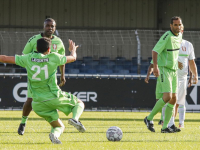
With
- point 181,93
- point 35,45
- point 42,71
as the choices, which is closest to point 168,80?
point 181,93

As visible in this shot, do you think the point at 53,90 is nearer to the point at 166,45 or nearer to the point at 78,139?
the point at 78,139

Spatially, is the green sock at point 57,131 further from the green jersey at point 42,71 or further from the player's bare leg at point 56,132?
the green jersey at point 42,71

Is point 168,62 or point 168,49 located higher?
point 168,49

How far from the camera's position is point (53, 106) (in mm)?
6137

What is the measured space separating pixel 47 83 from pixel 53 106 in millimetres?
295

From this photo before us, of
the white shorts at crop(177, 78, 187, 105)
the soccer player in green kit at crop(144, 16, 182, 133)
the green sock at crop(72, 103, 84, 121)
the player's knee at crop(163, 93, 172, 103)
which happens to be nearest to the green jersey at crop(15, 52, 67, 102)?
the green sock at crop(72, 103, 84, 121)

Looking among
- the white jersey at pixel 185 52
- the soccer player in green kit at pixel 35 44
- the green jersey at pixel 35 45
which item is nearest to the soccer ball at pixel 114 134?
the soccer player in green kit at pixel 35 44

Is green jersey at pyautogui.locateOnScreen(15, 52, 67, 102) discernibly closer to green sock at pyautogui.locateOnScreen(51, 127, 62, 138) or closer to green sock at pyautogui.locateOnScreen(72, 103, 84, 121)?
green sock at pyautogui.locateOnScreen(72, 103, 84, 121)

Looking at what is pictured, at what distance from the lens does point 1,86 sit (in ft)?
52.7

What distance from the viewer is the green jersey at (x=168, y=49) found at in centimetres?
795

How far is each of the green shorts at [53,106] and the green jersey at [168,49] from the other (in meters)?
2.22

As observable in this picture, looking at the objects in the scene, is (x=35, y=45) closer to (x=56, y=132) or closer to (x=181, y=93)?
(x=56, y=132)

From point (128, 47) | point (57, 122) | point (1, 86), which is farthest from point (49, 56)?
point (128, 47)

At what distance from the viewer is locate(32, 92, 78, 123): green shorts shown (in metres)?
6.12
